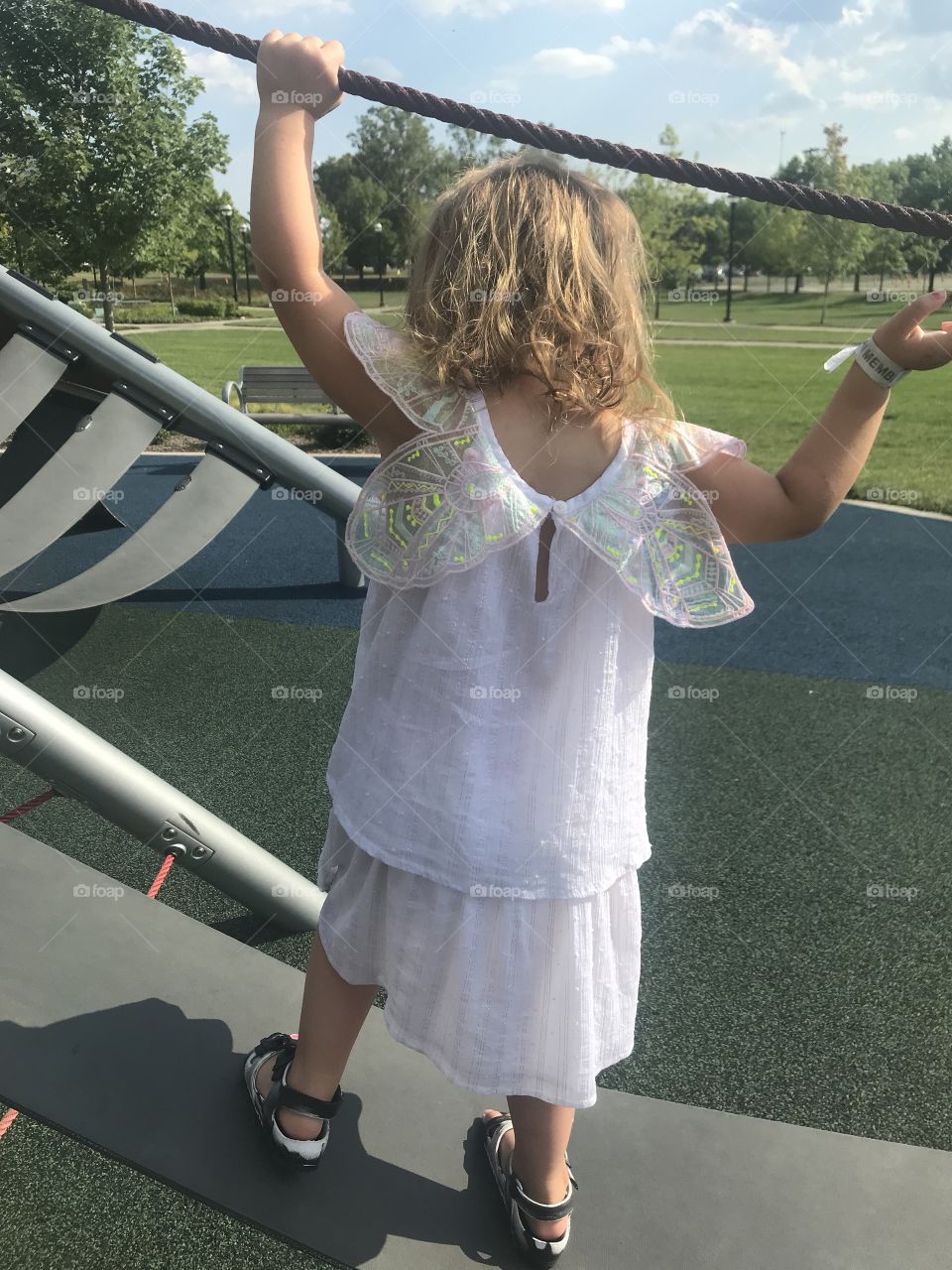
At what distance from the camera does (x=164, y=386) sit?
2.78 m

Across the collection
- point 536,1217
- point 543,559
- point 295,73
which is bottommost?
point 536,1217

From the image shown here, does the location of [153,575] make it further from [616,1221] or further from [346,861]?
[616,1221]

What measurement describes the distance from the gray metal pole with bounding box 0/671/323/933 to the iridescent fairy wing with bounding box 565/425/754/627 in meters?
0.95

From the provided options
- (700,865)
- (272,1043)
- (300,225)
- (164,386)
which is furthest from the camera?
(164,386)

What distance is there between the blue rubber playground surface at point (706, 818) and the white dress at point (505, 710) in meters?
0.47

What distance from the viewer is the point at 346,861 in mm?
1109

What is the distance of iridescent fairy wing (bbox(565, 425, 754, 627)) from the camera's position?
95 centimetres

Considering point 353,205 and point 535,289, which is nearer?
point 535,289

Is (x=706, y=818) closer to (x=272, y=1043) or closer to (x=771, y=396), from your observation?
(x=272, y=1043)

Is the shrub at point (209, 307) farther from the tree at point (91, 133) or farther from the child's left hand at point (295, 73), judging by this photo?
the child's left hand at point (295, 73)

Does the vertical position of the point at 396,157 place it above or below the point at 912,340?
above

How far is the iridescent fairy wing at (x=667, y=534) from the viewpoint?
3.12ft

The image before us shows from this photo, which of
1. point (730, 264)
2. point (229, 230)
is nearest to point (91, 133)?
point (229, 230)

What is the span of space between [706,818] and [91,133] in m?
10.0
